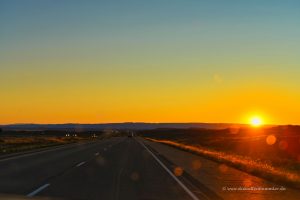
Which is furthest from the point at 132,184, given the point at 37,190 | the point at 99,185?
the point at 37,190

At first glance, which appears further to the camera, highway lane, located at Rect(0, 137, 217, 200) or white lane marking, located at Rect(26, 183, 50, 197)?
highway lane, located at Rect(0, 137, 217, 200)

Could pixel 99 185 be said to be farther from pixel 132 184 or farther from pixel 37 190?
pixel 37 190

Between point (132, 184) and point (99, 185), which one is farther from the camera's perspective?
point (132, 184)

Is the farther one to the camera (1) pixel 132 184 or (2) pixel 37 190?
(1) pixel 132 184

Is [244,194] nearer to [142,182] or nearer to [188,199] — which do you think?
[188,199]

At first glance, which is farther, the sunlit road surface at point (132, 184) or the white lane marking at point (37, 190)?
the sunlit road surface at point (132, 184)

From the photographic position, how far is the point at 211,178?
1889cm

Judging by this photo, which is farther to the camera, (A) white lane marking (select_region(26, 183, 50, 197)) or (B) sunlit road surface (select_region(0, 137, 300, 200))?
(B) sunlit road surface (select_region(0, 137, 300, 200))

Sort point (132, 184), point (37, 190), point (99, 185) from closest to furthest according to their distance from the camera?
point (37, 190), point (99, 185), point (132, 184)

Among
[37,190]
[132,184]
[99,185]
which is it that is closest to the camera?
[37,190]

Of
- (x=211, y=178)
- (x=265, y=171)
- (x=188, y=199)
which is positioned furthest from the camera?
(x=265, y=171)

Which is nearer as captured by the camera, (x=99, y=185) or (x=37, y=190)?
(x=37, y=190)

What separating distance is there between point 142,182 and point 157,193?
3.11m

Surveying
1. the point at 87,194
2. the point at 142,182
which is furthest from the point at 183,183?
the point at 87,194
